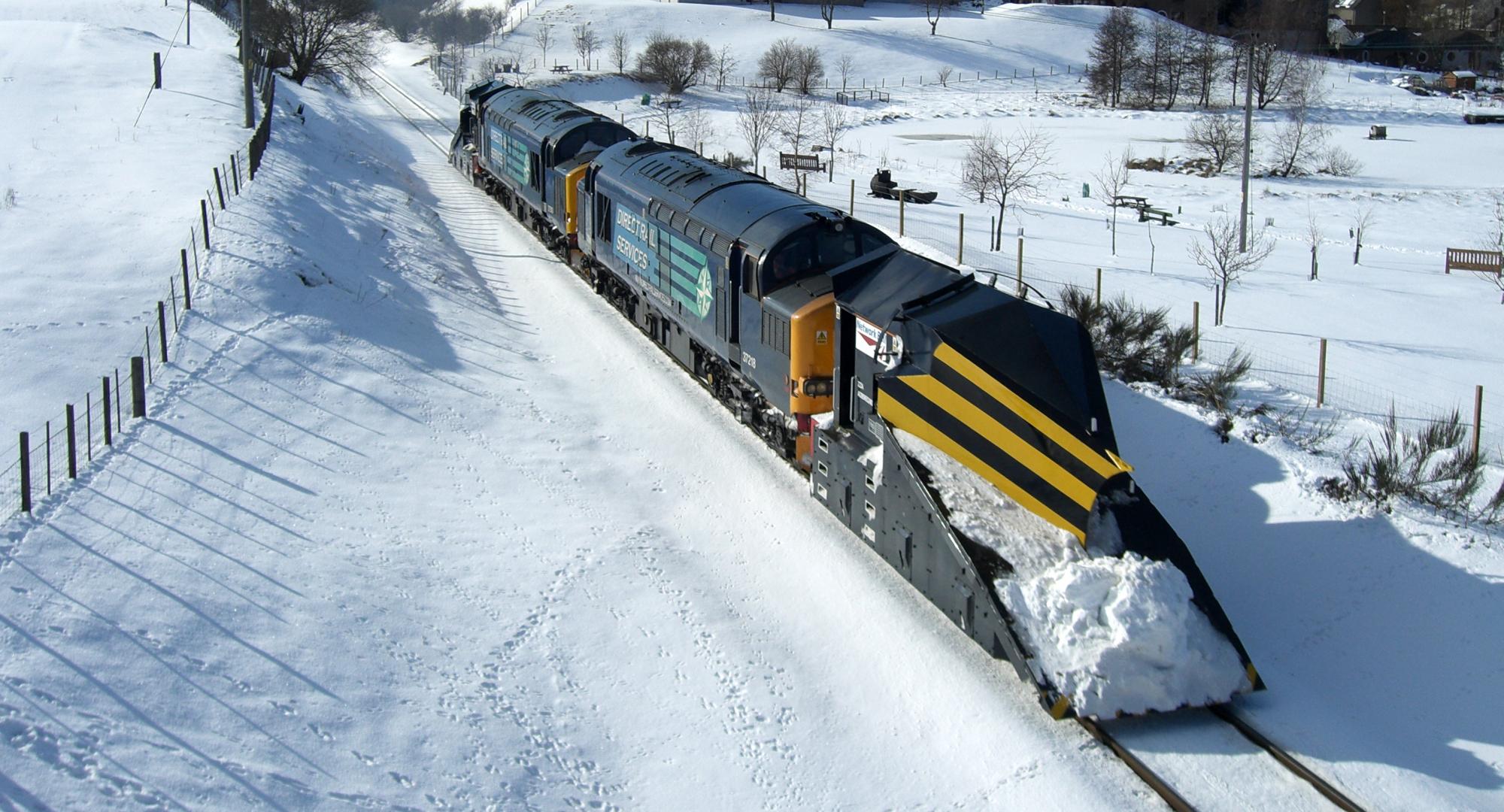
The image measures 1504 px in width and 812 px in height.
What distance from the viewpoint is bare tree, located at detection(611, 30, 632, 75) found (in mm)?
87938

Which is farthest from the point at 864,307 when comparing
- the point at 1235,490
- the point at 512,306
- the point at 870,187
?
the point at 870,187

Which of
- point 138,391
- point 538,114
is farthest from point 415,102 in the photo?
point 138,391

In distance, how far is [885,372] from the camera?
1340cm

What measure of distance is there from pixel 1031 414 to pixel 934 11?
130747 millimetres

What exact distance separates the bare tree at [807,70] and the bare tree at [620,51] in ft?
43.1

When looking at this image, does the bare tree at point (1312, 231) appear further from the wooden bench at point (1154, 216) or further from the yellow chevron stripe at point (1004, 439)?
A: the yellow chevron stripe at point (1004, 439)

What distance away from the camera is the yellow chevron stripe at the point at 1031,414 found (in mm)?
11586

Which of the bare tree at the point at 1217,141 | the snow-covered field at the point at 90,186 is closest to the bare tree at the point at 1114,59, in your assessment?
the bare tree at the point at 1217,141

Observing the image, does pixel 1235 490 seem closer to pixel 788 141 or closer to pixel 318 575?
pixel 318 575

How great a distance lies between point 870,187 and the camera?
145 ft

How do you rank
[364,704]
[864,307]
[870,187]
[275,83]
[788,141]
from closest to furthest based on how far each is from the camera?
[364,704]
[864,307]
[870,187]
[275,83]
[788,141]

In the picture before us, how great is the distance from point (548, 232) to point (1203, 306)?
1608cm

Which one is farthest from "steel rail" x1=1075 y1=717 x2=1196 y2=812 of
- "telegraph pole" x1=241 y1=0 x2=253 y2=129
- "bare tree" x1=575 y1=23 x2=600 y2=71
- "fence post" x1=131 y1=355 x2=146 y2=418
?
"bare tree" x1=575 y1=23 x2=600 y2=71

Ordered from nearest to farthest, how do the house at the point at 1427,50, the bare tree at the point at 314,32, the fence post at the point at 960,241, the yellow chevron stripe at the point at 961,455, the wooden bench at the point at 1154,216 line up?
1. the yellow chevron stripe at the point at 961,455
2. the fence post at the point at 960,241
3. the wooden bench at the point at 1154,216
4. the bare tree at the point at 314,32
5. the house at the point at 1427,50
